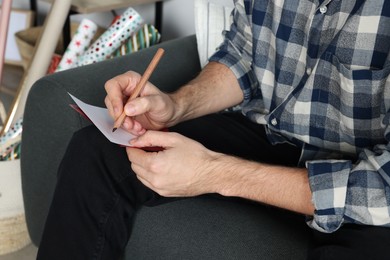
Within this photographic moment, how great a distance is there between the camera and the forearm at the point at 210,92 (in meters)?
1.31

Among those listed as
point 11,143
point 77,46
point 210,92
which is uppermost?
point 210,92

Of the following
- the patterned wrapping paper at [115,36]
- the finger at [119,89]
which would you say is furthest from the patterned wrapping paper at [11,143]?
the finger at [119,89]

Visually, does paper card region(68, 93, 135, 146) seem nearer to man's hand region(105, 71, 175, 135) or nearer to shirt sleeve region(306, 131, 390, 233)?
man's hand region(105, 71, 175, 135)

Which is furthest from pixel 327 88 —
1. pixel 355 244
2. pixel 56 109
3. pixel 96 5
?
pixel 96 5

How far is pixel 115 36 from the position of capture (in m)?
1.76

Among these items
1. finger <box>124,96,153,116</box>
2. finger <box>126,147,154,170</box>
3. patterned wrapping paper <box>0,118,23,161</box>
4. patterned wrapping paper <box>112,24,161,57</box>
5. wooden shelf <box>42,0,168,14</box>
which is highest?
finger <box>124,96,153,116</box>

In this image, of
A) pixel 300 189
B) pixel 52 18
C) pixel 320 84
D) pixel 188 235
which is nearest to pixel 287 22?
pixel 320 84

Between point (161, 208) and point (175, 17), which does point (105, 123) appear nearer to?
point (161, 208)

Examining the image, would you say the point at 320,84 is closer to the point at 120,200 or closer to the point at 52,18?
the point at 120,200

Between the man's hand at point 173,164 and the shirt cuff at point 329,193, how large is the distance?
19 cm

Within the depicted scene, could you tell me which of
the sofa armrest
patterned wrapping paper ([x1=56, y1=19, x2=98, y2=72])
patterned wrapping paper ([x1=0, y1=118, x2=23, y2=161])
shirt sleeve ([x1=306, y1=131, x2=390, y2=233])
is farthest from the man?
patterned wrapping paper ([x1=56, y1=19, x2=98, y2=72])

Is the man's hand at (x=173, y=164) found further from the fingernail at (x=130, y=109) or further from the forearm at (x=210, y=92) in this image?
the forearm at (x=210, y=92)

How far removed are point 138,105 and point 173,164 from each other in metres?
0.13

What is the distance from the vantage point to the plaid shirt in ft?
3.17
